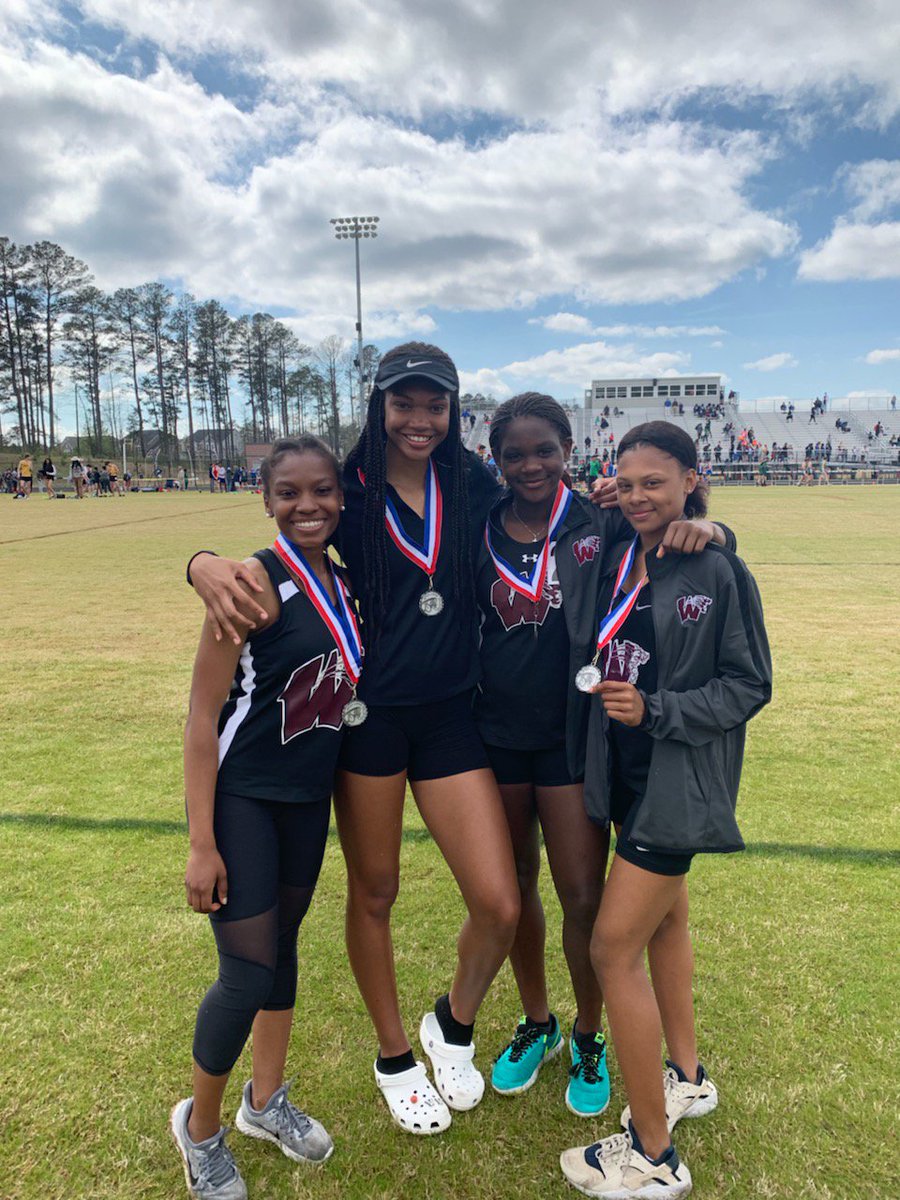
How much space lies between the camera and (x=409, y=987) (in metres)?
2.74

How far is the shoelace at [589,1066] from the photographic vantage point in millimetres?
2270

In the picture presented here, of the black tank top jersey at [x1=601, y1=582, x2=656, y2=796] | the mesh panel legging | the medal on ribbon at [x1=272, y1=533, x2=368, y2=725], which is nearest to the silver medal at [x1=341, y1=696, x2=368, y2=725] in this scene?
the medal on ribbon at [x1=272, y1=533, x2=368, y2=725]

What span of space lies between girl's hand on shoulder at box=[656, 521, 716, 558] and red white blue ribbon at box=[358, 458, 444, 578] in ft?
2.19

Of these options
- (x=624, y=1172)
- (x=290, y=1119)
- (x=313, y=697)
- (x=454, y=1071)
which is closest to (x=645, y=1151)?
(x=624, y=1172)

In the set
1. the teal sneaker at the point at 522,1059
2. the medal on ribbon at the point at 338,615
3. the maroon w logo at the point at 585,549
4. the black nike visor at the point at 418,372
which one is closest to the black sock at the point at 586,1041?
the teal sneaker at the point at 522,1059

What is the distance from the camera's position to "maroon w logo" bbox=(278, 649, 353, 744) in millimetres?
2016

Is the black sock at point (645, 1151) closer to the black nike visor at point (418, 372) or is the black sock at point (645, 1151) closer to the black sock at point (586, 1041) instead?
the black sock at point (586, 1041)

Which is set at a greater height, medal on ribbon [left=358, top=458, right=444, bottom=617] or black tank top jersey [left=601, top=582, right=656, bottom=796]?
medal on ribbon [left=358, top=458, right=444, bottom=617]

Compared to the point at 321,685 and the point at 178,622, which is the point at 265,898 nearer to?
the point at 321,685

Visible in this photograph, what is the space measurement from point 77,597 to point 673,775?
9754mm

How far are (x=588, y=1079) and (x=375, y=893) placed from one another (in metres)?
0.82

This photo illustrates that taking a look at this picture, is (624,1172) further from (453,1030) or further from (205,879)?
(205,879)

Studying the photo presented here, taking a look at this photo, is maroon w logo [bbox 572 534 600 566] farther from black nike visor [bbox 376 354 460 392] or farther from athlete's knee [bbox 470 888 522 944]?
athlete's knee [bbox 470 888 522 944]

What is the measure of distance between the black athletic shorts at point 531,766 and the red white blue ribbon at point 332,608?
521 millimetres
